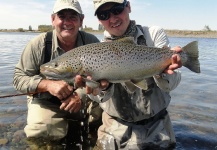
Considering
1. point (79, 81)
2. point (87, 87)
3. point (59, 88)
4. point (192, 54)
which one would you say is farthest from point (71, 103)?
point (192, 54)

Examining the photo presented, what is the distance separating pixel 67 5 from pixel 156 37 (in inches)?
59.3

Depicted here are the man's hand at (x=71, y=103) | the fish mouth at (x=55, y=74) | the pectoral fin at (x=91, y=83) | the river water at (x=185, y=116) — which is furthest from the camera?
the river water at (x=185, y=116)

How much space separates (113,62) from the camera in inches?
134

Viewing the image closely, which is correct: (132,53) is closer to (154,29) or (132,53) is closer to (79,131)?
(154,29)

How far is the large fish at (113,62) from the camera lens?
11.2 feet

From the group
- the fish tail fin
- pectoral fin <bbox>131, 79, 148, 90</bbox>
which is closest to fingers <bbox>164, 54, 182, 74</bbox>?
the fish tail fin

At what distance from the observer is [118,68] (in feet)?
11.1

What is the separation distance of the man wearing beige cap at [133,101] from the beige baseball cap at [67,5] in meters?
0.70

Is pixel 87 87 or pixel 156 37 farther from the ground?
pixel 156 37

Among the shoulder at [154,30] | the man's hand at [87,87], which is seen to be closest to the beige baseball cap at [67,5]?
the shoulder at [154,30]

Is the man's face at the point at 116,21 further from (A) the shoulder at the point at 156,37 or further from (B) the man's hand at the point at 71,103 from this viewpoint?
(B) the man's hand at the point at 71,103

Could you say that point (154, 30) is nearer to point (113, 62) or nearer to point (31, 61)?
point (113, 62)

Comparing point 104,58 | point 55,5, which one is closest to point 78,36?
point 55,5

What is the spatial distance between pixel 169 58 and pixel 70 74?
1.19 metres
